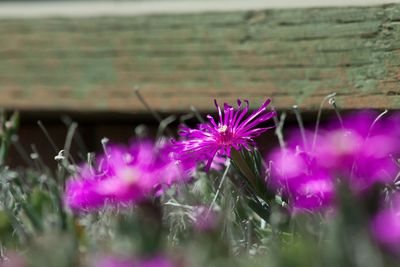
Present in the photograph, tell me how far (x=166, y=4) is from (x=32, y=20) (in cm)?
33

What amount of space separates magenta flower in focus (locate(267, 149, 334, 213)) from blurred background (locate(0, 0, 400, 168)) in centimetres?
31

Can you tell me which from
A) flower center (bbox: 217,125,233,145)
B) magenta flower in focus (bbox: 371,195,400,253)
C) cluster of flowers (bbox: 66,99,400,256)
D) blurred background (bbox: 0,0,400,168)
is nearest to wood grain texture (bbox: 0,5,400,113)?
blurred background (bbox: 0,0,400,168)

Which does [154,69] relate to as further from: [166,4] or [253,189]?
[253,189]

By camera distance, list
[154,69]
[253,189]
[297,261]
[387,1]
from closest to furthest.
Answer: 1. [297,261]
2. [253,189]
3. [387,1]
4. [154,69]

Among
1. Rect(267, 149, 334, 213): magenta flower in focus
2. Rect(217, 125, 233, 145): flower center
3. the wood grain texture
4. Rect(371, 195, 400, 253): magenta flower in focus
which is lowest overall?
Rect(371, 195, 400, 253): magenta flower in focus

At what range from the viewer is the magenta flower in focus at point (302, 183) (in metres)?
1.15

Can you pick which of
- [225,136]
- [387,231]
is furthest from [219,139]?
[387,231]

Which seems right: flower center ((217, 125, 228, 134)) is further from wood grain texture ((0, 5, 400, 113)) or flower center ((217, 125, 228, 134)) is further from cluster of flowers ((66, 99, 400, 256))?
wood grain texture ((0, 5, 400, 113))

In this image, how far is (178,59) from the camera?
186 centimetres

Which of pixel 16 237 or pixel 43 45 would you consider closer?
pixel 16 237

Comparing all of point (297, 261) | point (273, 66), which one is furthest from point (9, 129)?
point (297, 261)

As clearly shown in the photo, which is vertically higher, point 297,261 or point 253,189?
point 253,189

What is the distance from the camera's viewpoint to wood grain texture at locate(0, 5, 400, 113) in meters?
1.57

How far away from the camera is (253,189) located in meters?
1.25
